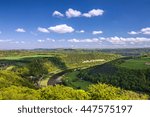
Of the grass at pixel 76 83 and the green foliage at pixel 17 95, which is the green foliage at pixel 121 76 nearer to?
the grass at pixel 76 83

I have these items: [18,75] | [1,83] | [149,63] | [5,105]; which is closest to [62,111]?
[5,105]

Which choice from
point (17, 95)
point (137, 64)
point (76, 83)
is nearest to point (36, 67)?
point (76, 83)

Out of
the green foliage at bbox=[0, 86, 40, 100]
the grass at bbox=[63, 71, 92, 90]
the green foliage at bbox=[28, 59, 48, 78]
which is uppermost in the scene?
the green foliage at bbox=[0, 86, 40, 100]

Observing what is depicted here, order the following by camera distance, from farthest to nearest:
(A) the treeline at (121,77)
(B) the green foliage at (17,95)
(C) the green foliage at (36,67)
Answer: (C) the green foliage at (36,67)
(A) the treeline at (121,77)
(B) the green foliage at (17,95)

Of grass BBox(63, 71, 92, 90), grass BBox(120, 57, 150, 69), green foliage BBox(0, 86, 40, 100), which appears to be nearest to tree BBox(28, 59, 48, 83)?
grass BBox(63, 71, 92, 90)

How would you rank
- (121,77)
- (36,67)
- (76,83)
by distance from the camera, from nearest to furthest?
(76,83) < (121,77) < (36,67)

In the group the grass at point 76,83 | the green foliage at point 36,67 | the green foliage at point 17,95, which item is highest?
the green foliage at point 17,95

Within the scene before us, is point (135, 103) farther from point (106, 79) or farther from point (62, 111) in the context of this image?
point (106, 79)

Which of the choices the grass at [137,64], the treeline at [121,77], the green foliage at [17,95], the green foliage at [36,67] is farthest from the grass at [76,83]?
the green foliage at [17,95]

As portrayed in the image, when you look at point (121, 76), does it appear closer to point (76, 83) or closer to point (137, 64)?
point (137, 64)

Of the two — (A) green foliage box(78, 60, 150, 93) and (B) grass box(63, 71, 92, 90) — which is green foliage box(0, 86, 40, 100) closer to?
(B) grass box(63, 71, 92, 90)

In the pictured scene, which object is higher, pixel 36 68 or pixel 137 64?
pixel 137 64
